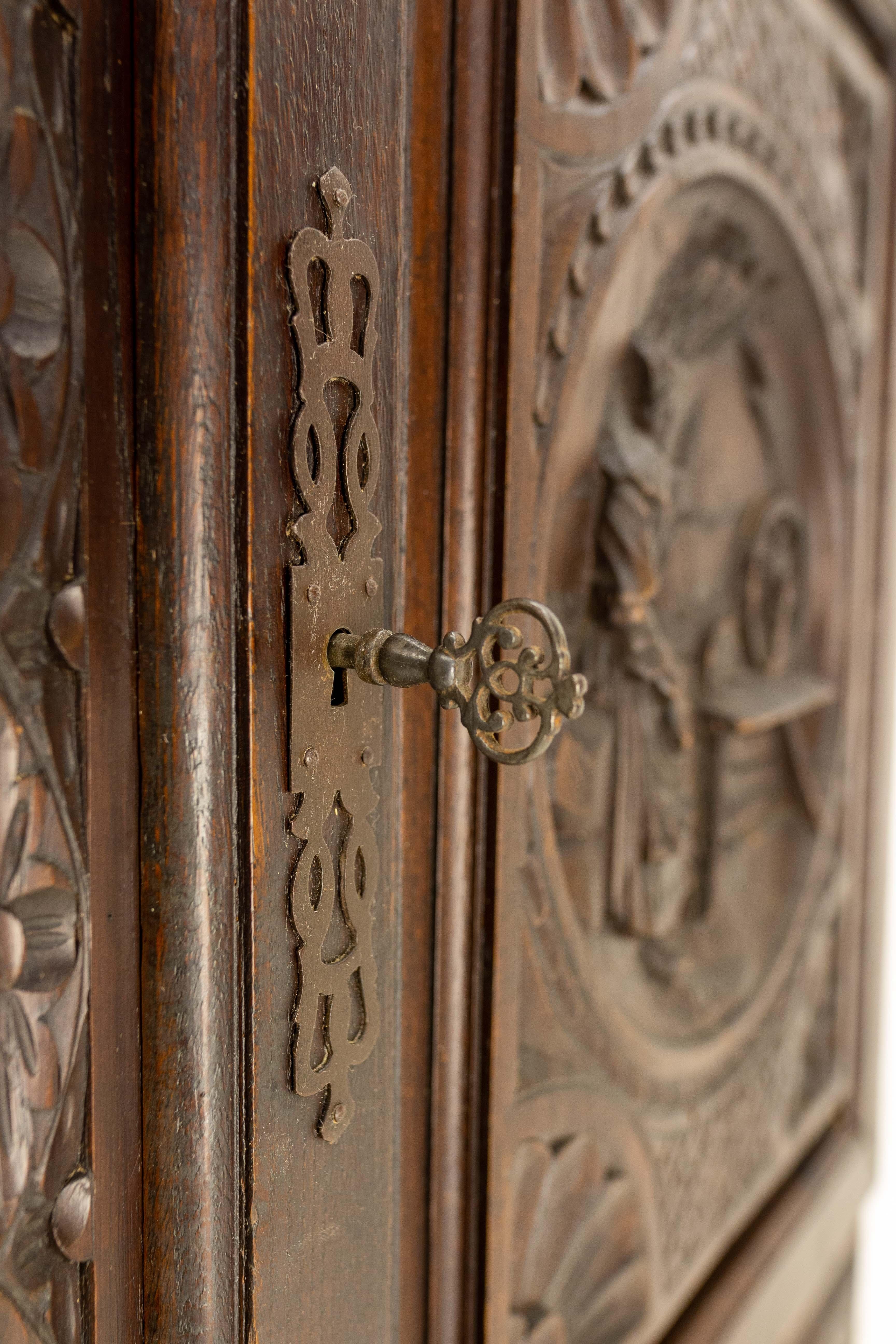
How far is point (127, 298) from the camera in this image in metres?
0.36

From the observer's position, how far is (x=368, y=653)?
1.32 ft

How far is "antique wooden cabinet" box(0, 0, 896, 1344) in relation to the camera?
0.35 metres

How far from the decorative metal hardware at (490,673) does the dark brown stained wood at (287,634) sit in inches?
1.6

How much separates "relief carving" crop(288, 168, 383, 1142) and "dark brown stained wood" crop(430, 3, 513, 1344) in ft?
0.23

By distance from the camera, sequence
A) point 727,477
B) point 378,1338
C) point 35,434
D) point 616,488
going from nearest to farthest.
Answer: point 35,434
point 378,1338
point 616,488
point 727,477

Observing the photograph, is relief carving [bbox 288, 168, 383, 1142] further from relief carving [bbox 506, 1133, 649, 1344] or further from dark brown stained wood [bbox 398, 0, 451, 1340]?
relief carving [bbox 506, 1133, 649, 1344]

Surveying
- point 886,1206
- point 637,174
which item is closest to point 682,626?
point 637,174

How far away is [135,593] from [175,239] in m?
0.12

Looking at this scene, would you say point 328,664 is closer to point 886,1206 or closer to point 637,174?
point 637,174

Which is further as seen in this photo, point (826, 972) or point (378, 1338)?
point (826, 972)

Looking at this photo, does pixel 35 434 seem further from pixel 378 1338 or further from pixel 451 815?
pixel 378 1338

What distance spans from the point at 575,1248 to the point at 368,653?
16.8 inches

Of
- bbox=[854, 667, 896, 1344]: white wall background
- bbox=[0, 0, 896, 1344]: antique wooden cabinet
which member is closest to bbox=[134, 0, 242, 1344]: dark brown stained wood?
bbox=[0, 0, 896, 1344]: antique wooden cabinet

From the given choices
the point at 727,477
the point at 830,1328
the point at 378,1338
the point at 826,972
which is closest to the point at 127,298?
the point at 378,1338
